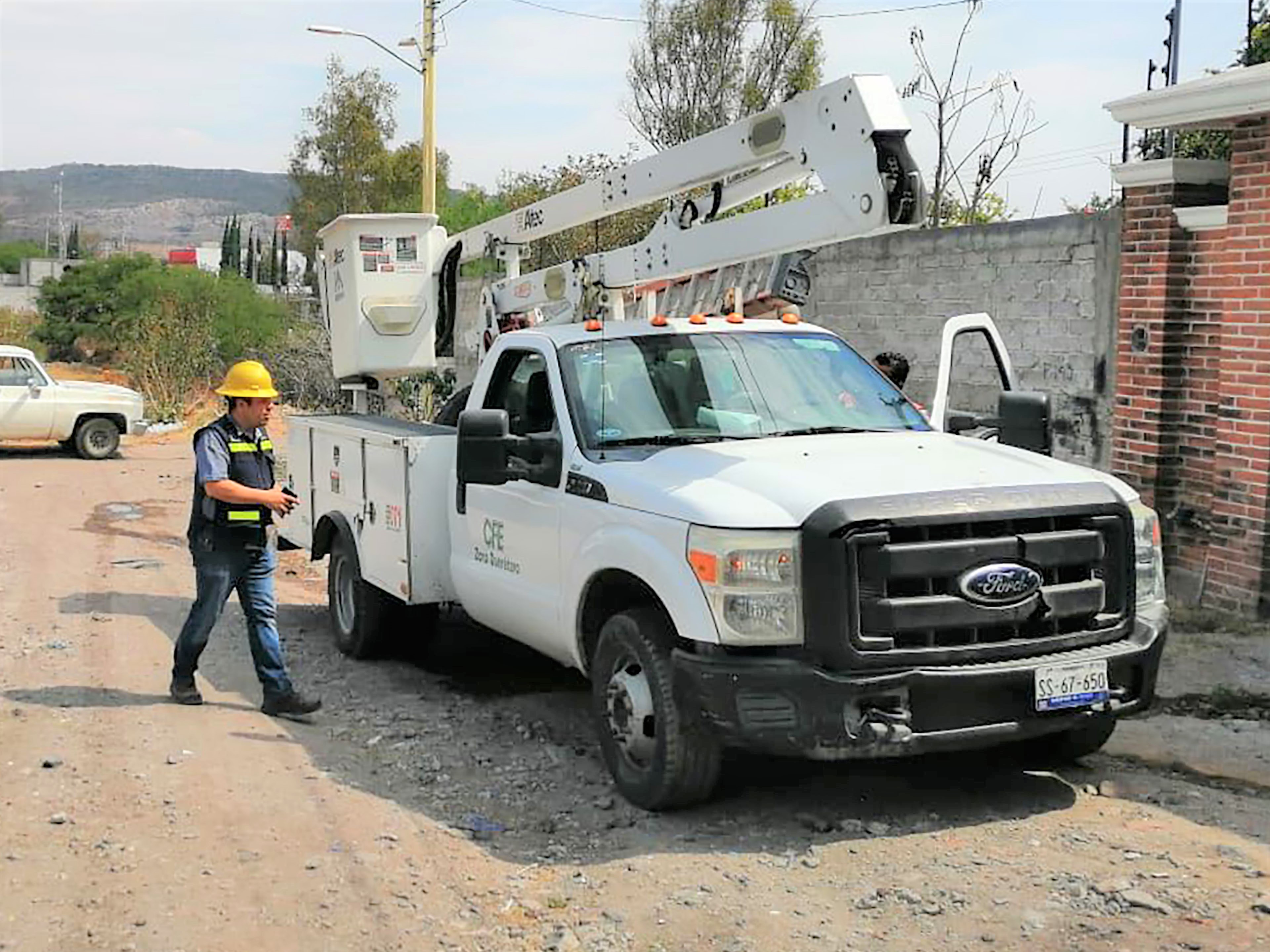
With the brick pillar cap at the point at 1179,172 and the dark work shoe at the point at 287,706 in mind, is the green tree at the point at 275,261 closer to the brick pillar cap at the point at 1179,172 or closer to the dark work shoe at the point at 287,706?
the brick pillar cap at the point at 1179,172

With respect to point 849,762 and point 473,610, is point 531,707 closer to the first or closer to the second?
point 473,610

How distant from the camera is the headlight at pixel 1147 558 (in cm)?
588

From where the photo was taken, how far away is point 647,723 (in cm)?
573

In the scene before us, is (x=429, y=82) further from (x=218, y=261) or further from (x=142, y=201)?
(x=142, y=201)

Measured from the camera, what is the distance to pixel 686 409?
655 centimetres

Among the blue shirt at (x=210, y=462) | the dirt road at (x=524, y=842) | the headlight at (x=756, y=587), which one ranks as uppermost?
the blue shirt at (x=210, y=462)

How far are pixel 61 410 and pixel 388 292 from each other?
12.4 metres

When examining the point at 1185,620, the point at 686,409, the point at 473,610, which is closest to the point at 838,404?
the point at 686,409

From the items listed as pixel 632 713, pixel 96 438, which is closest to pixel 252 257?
pixel 96 438

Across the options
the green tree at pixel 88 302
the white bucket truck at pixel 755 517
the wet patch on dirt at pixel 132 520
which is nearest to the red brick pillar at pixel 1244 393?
the white bucket truck at pixel 755 517

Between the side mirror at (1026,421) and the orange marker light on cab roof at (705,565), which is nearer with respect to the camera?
the orange marker light on cab roof at (705,565)

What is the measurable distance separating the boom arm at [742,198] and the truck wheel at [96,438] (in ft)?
43.7

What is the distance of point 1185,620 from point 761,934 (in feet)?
16.6

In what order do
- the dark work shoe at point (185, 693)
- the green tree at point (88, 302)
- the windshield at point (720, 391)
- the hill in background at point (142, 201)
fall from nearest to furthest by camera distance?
the windshield at point (720, 391), the dark work shoe at point (185, 693), the green tree at point (88, 302), the hill in background at point (142, 201)
